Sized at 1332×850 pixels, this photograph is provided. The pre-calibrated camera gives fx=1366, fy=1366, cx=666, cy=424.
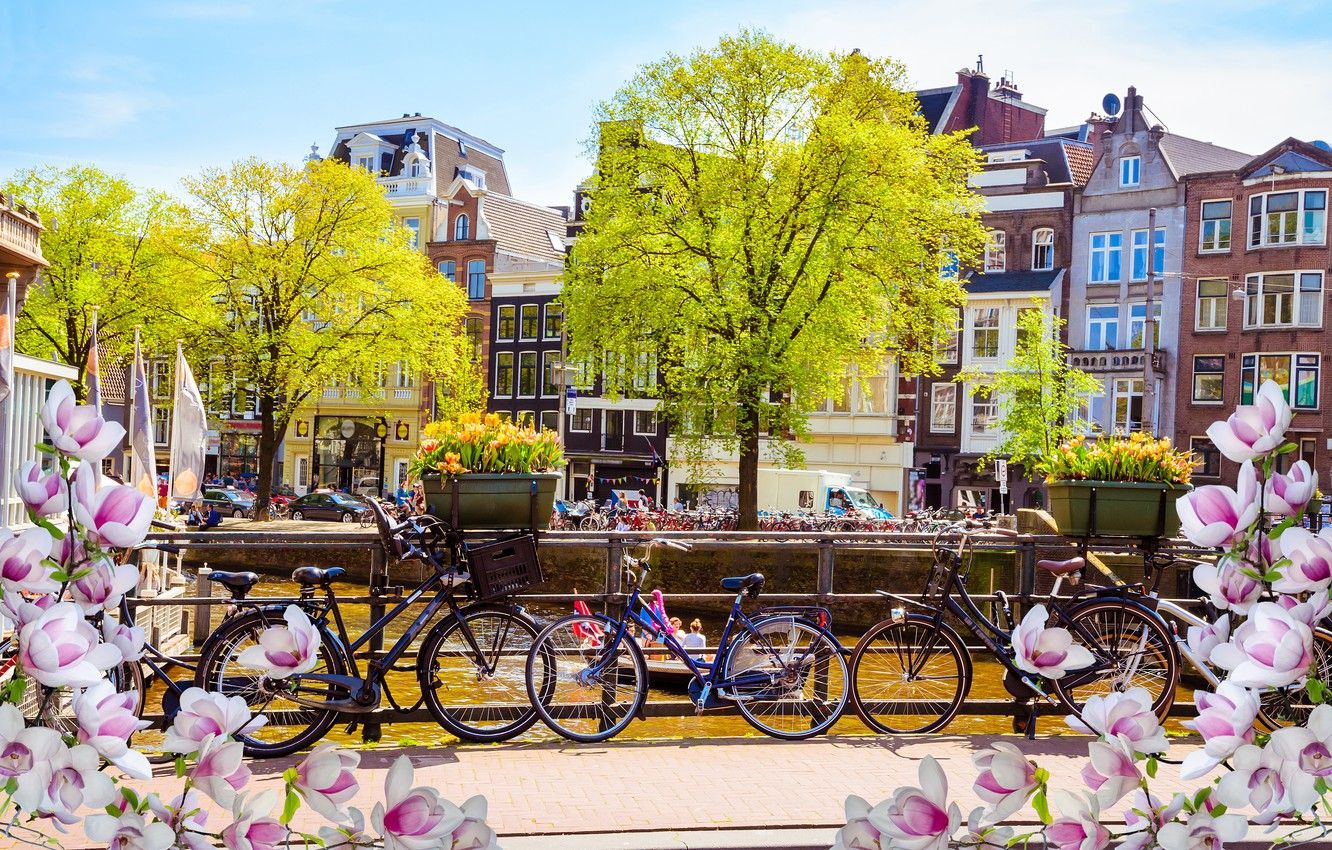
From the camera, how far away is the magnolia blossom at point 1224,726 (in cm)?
167

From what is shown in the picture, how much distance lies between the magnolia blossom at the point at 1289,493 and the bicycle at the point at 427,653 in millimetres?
4359

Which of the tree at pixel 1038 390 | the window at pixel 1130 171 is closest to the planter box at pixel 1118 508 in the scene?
the tree at pixel 1038 390

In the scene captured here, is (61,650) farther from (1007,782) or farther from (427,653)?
(427,653)

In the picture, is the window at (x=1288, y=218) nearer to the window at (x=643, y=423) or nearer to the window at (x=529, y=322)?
the window at (x=643, y=423)

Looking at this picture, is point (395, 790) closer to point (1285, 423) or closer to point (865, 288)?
point (1285, 423)

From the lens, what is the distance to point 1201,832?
167 centimetres

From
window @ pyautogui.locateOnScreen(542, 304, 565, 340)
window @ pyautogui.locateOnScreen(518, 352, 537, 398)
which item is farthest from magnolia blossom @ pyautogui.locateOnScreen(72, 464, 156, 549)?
window @ pyautogui.locateOnScreen(518, 352, 537, 398)

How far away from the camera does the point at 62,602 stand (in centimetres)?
171

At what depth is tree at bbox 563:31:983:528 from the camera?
72.3 ft

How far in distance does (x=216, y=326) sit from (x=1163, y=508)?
2649 cm

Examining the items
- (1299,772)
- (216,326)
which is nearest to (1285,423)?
(1299,772)

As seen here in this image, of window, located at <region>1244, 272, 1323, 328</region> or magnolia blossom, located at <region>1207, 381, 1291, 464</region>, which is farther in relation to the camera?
window, located at <region>1244, 272, 1323, 328</region>

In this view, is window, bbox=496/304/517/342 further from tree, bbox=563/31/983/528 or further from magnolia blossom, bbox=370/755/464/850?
magnolia blossom, bbox=370/755/464/850

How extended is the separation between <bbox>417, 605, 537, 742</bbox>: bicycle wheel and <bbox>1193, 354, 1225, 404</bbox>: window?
34.8m
